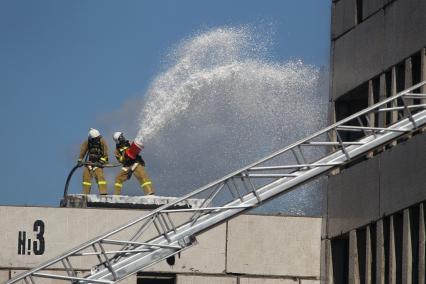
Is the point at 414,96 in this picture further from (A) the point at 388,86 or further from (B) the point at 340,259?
(B) the point at 340,259

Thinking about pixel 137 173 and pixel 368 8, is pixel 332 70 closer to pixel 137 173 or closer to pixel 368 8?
pixel 368 8

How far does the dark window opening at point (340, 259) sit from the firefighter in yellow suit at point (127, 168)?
20.8 feet

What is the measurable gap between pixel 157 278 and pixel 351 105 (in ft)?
22.6

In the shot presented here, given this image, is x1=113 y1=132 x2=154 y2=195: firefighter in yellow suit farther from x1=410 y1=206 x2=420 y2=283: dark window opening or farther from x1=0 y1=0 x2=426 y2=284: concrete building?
x1=410 y1=206 x2=420 y2=283: dark window opening

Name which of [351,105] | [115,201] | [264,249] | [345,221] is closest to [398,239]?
[345,221]

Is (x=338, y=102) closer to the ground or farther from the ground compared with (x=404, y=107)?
farther from the ground

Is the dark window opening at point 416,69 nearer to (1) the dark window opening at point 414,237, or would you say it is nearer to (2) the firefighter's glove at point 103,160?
(1) the dark window opening at point 414,237

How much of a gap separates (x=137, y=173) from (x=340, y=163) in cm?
1110

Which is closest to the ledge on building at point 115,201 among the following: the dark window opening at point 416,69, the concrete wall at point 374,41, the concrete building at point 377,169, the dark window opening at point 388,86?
the concrete building at point 377,169

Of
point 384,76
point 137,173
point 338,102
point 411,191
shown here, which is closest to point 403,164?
point 411,191

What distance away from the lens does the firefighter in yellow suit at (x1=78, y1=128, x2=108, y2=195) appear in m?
43.8

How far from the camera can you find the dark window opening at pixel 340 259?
3872cm

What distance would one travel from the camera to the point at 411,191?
3369cm

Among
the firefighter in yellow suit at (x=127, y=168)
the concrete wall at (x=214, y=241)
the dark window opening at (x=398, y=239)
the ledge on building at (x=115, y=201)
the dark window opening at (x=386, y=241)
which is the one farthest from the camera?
the firefighter in yellow suit at (x=127, y=168)
